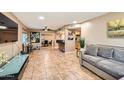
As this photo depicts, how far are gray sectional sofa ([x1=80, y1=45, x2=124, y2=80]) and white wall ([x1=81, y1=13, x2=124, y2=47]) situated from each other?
0.45m

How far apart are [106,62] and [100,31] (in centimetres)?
216

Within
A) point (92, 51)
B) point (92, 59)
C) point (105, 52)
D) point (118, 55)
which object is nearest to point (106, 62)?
point (118, 55)

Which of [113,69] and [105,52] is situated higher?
[105,52]

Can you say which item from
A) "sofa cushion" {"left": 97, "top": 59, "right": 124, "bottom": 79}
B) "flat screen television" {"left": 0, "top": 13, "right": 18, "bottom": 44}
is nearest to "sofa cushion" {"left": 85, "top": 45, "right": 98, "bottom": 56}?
"sofa cushion" {"left": 97, "top": 59, "right": 124, "bottom": 79}

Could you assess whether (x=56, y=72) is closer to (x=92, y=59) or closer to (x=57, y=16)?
(x=92, y=59)

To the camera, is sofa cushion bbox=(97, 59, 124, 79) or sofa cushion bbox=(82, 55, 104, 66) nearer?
sofa cushion bbox=(97, 59, 124, 79)

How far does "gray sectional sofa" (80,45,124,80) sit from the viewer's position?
10.1 ft

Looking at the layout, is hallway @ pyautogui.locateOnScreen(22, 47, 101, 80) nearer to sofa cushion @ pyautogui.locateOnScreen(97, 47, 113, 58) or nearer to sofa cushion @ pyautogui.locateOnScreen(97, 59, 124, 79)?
sofa cushion @ pyautogui.locateOnScreen(97, 59, 124, 79)

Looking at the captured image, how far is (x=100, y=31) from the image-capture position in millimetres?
5441

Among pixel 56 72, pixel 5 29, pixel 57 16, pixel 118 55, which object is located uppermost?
pixel 57 16

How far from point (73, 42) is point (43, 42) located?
7.06m

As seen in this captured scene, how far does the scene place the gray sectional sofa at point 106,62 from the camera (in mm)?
3084
